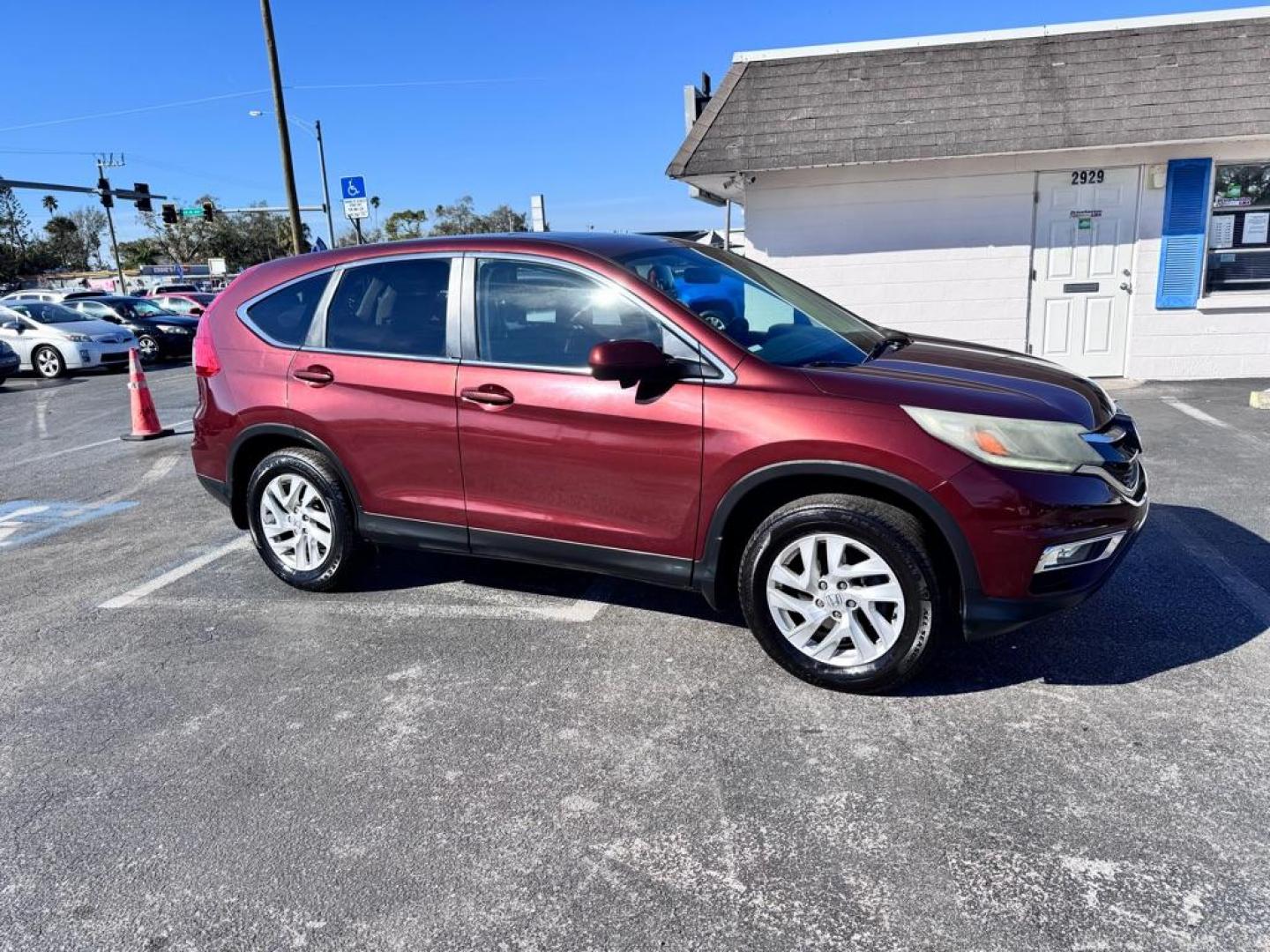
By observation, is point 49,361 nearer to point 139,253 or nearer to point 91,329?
point 91,329

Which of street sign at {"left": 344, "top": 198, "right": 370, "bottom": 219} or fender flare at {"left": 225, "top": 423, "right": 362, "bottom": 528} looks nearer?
fender flare at {"left": 225, "top": 423, "right": 362, "bottom": 528}

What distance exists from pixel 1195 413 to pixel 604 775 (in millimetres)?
7880

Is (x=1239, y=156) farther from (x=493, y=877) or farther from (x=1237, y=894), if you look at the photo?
(x=493, y=877)

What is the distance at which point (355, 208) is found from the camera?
732 inches

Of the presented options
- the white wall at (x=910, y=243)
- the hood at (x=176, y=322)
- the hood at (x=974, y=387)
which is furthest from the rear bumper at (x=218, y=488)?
the hood at (x=176, y=322)

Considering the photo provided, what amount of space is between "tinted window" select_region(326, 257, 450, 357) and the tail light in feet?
2.54

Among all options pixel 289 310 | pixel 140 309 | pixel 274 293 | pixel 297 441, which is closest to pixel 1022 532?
pixel 297 441

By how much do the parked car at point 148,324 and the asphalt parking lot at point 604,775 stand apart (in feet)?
55.2

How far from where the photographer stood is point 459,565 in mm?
5156

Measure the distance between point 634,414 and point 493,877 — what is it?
70.2 inches

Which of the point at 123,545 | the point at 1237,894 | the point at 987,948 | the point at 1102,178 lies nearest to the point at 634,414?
the point at 987,948

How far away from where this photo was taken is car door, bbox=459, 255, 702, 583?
3574mm

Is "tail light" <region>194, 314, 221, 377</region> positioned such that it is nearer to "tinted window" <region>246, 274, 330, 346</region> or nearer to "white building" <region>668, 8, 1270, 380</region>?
"tinted window" <region>246, 274, 330, 346</region>

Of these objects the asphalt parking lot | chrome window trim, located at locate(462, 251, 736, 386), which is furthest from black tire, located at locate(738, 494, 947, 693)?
chrome window trim, located at locate(462, 251, 736, 386)
